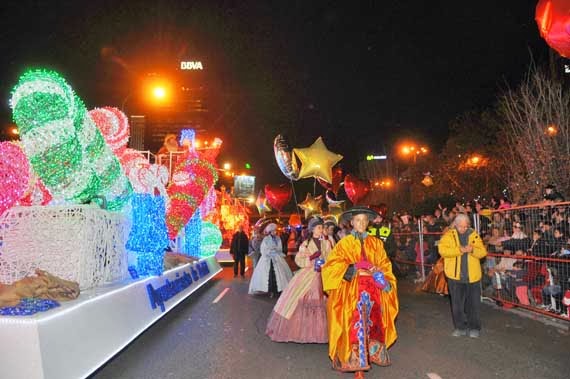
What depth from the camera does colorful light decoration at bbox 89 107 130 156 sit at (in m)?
10.4

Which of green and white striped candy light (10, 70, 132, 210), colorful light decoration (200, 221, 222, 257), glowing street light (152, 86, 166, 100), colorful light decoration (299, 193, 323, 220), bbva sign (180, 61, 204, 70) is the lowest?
colorful light decoration (200, 221, 222, 257)

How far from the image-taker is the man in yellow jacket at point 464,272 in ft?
24.4

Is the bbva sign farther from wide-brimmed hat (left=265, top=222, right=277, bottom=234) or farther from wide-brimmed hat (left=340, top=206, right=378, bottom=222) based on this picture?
wide-brimmed hat (left=340, top=206, right=378, bottom=222)

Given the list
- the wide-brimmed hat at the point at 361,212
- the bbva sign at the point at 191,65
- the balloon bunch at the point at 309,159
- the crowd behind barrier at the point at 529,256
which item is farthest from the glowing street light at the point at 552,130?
the bbva sign at the point at 191,65

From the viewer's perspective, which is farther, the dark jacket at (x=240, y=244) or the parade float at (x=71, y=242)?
the dark jacket at (x=240, y=244)

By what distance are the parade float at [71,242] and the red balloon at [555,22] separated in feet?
17.8

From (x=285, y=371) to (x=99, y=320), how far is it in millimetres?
2297

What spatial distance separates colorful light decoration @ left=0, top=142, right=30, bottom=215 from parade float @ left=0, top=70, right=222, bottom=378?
2cm

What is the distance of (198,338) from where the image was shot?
7.57m

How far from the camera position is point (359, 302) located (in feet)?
18.2

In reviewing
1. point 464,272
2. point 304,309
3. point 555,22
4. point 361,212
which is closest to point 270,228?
point 304,309

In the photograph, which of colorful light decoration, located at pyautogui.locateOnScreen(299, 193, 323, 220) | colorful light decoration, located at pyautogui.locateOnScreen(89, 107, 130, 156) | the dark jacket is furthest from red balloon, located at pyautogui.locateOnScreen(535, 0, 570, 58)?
Result: colorful light decoration, located at pyautogui.locateOnScreen(299, 193, 323, 220)

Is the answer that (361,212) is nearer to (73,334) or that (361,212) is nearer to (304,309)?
(304,309)

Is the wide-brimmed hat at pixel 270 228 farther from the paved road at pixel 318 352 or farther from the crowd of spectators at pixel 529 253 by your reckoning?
the crowd of spectators at pixel 529 253
